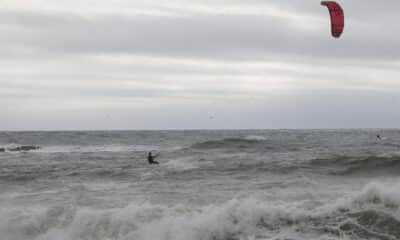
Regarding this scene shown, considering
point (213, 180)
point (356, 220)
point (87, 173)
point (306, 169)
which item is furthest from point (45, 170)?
point (356, 220)

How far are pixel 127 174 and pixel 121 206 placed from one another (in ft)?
21.7

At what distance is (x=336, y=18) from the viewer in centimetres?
1439

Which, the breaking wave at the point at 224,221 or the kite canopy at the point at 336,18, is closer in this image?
the breaking wave at the point at 224,221

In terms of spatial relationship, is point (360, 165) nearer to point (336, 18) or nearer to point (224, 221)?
point (336, 18)

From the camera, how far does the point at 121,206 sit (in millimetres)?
12648

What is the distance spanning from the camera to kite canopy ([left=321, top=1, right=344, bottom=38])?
14.3 metres

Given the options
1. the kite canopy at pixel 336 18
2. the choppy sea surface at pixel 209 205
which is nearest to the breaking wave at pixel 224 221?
the choppy sea surface at pixel 209 205

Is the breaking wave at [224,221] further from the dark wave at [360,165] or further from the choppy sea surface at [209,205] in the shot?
the dark wave at [360,165]

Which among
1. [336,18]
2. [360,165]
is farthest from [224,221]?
[360,165]

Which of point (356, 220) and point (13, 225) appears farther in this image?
point (13, 225)

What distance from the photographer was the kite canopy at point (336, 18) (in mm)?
14289

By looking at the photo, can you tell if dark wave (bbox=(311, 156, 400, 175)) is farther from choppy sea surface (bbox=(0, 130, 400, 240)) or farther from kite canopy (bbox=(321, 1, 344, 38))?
kite canopy (bbox=(321, 1, 344, 38))

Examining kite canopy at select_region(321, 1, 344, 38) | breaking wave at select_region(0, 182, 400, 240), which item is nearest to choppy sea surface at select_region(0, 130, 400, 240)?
breaking wave at select_region(0, 182, 400, 240)

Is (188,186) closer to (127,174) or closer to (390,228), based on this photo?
(127,174)
